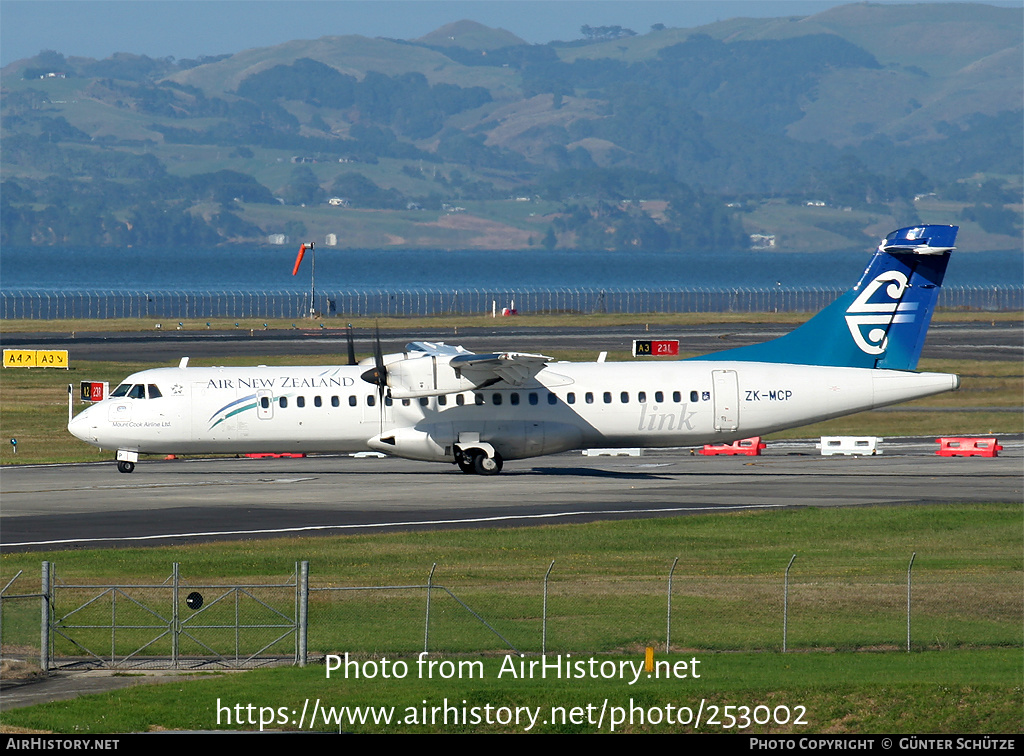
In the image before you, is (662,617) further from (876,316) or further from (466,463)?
(876,316)

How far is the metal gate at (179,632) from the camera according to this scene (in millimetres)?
22078

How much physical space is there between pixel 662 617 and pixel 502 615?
10.8ft

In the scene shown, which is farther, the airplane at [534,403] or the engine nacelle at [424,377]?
the airplane at [534,403]

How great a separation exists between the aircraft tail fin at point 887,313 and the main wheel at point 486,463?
11168mm

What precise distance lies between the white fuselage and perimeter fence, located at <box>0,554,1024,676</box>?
14.9m

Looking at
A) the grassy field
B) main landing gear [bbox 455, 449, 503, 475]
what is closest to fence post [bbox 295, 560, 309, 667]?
the grassy field

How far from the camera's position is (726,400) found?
44969mm

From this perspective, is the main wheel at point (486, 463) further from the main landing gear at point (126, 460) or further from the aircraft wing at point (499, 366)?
the main landing gear at point (126, 460)

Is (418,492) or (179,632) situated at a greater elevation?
(179,632)

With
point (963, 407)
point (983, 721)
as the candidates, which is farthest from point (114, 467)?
point (963, 407)

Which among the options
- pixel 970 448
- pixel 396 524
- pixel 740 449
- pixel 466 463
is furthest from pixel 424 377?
pixel 970 448

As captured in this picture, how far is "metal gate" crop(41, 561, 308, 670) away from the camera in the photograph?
22.1 meters

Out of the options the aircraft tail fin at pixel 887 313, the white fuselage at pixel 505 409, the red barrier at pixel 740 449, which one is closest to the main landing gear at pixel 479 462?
the white fuselage at pixel 505 409
